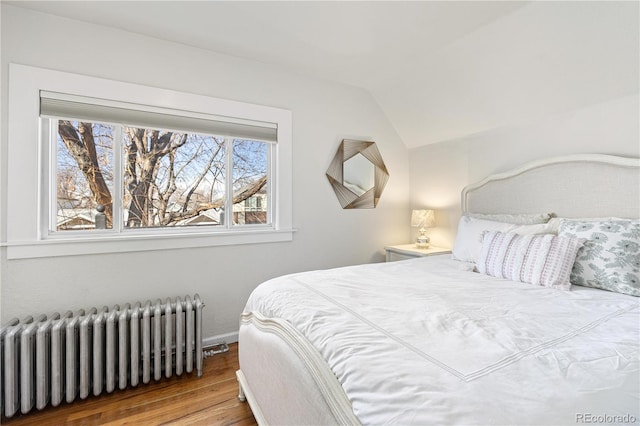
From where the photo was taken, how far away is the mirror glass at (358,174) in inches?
121

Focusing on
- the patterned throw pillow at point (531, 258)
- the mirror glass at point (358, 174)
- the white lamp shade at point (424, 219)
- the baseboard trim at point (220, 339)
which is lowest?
the baseboard trim at point (220, 339)

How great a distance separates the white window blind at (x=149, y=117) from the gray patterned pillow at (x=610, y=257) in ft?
7.62

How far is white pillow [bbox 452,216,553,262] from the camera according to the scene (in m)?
1.99

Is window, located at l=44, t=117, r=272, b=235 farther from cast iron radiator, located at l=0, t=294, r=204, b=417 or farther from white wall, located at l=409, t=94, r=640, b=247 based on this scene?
white wall, located at l=409, t=94, r=640, b=247

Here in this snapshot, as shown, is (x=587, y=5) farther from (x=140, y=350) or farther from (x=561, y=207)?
(x=140, y=350)

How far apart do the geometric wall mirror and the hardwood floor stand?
1921 millimetres

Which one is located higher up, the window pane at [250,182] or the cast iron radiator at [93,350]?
the window pane at [250,182]

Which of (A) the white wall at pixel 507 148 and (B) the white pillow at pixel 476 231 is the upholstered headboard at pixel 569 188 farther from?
(B) the white pillow at pixel 476 231

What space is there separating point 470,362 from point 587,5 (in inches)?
83.5

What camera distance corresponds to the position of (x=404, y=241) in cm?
350

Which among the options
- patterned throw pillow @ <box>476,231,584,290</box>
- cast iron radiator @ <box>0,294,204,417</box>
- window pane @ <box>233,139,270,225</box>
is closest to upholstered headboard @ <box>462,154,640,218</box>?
patterned throw pillow @ <box>476,231,584,290</box>

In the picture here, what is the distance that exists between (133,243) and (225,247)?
2.16 ft

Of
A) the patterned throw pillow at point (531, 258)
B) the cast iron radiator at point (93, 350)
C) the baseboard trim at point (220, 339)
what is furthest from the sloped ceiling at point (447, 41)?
the baseboard trim at point (220, 339)

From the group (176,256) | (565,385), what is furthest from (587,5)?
(176,256)
